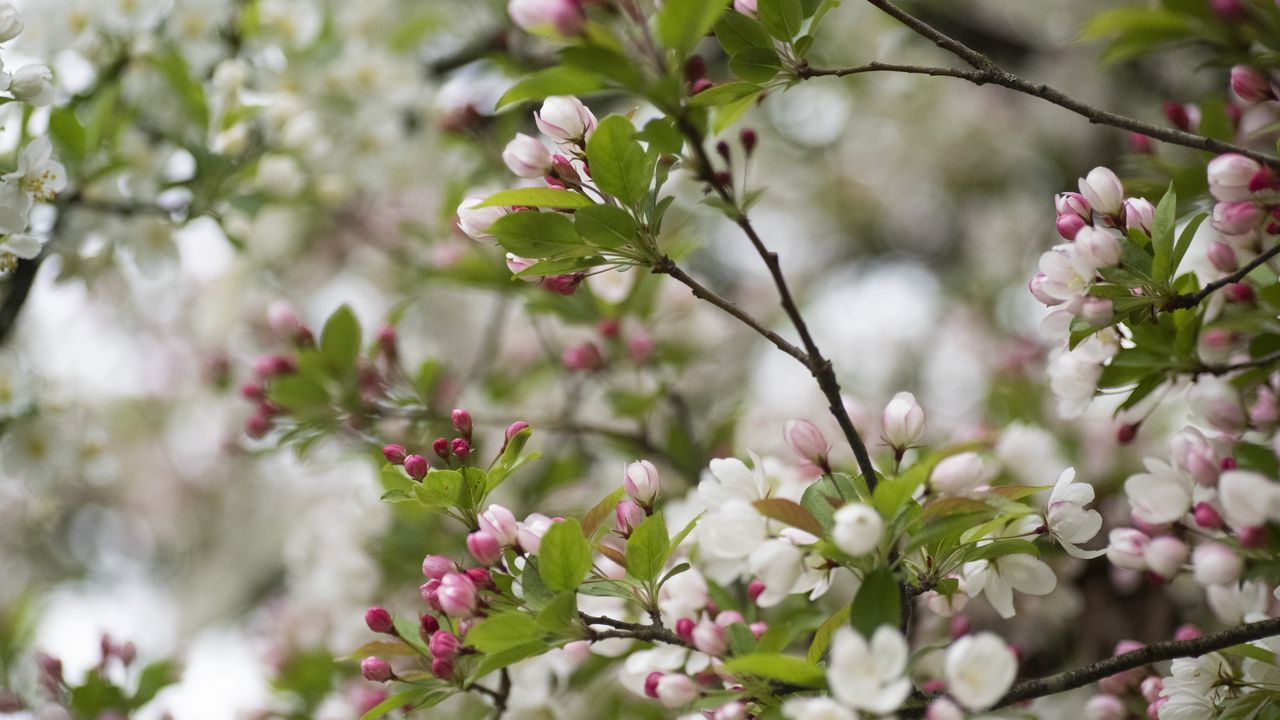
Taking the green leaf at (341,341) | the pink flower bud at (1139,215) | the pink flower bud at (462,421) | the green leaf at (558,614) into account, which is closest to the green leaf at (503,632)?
the green leaf at (558,614)

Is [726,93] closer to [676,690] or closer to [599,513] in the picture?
[599,513]

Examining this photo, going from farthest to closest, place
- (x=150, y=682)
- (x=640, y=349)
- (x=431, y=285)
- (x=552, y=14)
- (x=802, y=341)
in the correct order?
(x=431, y=285) < (x=640, y=349) < (x=150, y=682) < (x=802, y=341) < (x=552, y=14)

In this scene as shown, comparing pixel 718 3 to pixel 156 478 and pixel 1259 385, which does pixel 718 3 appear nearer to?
pixel 1259 385

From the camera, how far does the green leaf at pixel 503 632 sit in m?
0.77

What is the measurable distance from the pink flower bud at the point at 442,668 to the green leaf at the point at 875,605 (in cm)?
37

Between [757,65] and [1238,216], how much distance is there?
1.52ft

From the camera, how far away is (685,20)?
26.9 inches

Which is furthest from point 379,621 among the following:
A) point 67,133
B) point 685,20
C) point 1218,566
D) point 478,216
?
point 67,133

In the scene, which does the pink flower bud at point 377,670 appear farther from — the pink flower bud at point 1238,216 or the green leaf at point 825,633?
the pink flower bud at point 1238,216

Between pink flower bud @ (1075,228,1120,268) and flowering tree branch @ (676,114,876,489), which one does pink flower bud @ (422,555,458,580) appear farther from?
pink flower bud @ (1075,228,1120,268)

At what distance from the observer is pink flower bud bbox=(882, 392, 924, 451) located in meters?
0.86

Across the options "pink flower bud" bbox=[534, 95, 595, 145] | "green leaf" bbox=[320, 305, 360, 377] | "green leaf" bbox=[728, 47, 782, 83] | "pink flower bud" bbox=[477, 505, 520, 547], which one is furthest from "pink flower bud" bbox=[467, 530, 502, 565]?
"green leaf" bbox=[320, 305, 360, 377]

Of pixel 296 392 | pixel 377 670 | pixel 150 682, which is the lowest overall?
pixel 150 682

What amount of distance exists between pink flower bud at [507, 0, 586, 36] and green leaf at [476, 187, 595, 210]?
168 mm
